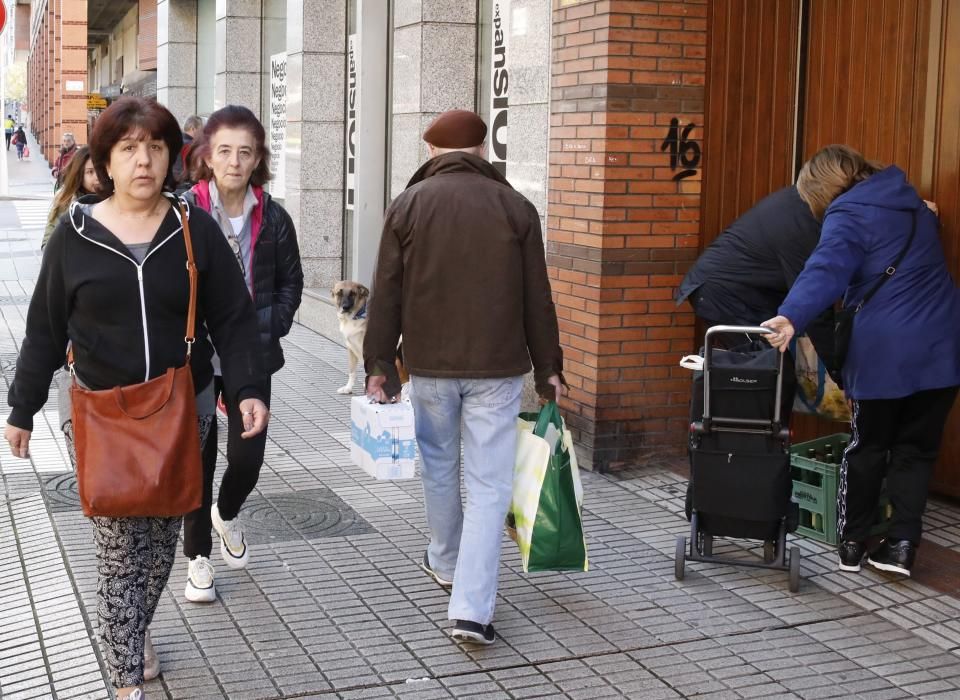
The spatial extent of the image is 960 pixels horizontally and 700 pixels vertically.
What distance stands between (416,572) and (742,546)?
1.54m

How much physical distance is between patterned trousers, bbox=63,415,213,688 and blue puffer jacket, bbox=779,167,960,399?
296 centimetres

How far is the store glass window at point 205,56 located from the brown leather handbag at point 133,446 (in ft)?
57.3

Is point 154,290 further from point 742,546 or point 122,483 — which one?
point 742,546

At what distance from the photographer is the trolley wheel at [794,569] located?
556 cm

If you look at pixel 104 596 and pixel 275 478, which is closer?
pixel 104 596

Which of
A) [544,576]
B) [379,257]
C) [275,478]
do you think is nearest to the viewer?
[379,257]

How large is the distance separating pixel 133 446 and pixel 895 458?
347 centimetres

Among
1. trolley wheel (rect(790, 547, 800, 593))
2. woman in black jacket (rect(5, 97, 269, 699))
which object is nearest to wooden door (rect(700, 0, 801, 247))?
trolley wheel (rect(790, 547, 800, 593))

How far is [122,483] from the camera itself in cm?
388

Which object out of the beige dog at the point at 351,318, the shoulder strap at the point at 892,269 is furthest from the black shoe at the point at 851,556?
the beige dog at the point at 351,318

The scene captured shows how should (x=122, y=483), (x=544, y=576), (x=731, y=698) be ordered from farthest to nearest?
(x=544, y=576) < (x=731, y=698) < (x=122, y=483)

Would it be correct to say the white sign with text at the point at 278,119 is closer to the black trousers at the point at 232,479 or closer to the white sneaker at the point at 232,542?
the white sneaker at the point at 232,542

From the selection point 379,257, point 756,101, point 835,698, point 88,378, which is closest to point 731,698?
point 835,698

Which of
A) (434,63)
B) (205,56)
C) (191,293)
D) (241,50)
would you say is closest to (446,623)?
(191,293)
